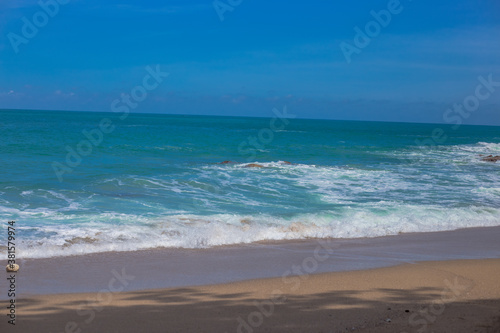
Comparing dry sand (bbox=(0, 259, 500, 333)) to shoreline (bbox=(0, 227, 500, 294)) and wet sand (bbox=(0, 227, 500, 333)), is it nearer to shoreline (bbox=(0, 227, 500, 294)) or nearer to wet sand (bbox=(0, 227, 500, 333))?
wet sand (bbox=(0, 227, 500, 333))

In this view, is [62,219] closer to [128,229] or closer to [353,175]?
[128,229]

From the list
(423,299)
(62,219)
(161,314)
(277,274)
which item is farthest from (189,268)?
(62,219)

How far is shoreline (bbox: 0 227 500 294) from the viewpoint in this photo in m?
6.87

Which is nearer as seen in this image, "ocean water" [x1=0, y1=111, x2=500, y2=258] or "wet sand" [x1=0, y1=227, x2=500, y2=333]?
"wet sand" [x1=0, y1=227, x2=500, y2=333]

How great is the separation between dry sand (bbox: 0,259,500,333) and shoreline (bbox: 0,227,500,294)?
444 mm

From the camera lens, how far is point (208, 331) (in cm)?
499

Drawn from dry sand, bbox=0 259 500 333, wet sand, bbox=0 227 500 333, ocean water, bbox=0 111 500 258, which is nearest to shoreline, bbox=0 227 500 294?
wet sand, bbox=0 227 500 333

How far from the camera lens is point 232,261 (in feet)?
26.8

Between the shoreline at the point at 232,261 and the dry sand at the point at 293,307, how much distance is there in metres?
0.44

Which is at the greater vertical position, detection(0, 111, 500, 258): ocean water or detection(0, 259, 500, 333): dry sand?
detection(0, 111, 500, 258): ocean water

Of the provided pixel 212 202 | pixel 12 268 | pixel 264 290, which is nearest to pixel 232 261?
pixel 264 290

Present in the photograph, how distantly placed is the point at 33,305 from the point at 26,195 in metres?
8.50

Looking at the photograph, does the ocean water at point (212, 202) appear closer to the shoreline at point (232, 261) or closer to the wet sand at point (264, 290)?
the shoreline at point (232, 261)

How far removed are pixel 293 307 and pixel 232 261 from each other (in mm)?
2615
